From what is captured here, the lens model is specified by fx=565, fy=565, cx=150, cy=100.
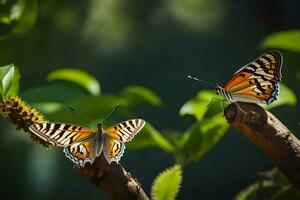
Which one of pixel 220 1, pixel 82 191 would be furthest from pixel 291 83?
pixel 82 191

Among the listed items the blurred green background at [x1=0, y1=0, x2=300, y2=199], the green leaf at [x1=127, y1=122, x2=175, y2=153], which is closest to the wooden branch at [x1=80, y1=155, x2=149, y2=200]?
the green leaf at [x1=127, y1=122, x2=175, y2=153]

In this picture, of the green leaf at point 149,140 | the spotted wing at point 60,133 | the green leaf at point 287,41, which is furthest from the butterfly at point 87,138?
the green leaf at point 287,41

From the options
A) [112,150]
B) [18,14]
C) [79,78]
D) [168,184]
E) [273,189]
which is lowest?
[273,189]

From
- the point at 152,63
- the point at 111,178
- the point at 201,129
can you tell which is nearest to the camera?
the point at 111,178

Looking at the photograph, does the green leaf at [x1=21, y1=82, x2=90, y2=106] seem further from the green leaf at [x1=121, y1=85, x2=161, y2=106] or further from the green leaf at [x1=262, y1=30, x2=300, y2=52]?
the green leaf at [x1=262, y1=30, x2=300, y2=52]

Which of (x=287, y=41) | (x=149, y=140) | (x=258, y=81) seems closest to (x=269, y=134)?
(x=258, y=81)

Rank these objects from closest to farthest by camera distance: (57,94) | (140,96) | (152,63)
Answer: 1. (57,94)
2. (140,96)
3. (152,63)

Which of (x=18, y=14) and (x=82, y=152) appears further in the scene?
(x=18, y=14)

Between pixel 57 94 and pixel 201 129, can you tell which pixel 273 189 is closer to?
pixel 201 129
